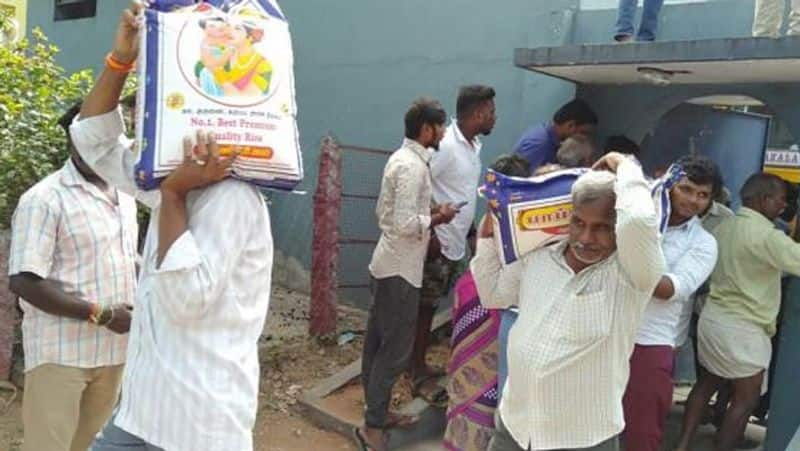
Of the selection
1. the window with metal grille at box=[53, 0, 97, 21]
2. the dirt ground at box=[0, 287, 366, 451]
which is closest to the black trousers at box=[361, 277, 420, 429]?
the dirt ground at box=[0, 287, 366, 451]

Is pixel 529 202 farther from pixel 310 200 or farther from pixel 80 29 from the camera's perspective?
pixel 80 29

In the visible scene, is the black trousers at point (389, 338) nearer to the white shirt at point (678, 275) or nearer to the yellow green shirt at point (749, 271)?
the white shirt at point (678, 275)

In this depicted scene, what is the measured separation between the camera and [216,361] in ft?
6.11

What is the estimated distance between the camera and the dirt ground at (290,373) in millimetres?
4992

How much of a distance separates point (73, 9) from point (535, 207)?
10.1 m

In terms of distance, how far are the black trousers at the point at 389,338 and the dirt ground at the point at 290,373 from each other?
0.49 meters

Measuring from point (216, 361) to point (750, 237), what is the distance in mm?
3239

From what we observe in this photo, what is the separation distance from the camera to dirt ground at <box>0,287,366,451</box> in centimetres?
499

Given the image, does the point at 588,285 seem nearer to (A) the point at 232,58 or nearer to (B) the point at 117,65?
(A) the point at 232,58

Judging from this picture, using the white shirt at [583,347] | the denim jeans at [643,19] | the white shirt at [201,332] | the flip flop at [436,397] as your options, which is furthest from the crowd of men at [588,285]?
the white shirt at [201,332]

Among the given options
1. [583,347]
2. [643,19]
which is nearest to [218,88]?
[583,347]

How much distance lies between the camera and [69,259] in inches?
109

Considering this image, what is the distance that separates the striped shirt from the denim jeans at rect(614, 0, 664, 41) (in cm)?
316

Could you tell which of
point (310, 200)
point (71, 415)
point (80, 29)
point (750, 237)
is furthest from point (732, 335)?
point (80, 29)
